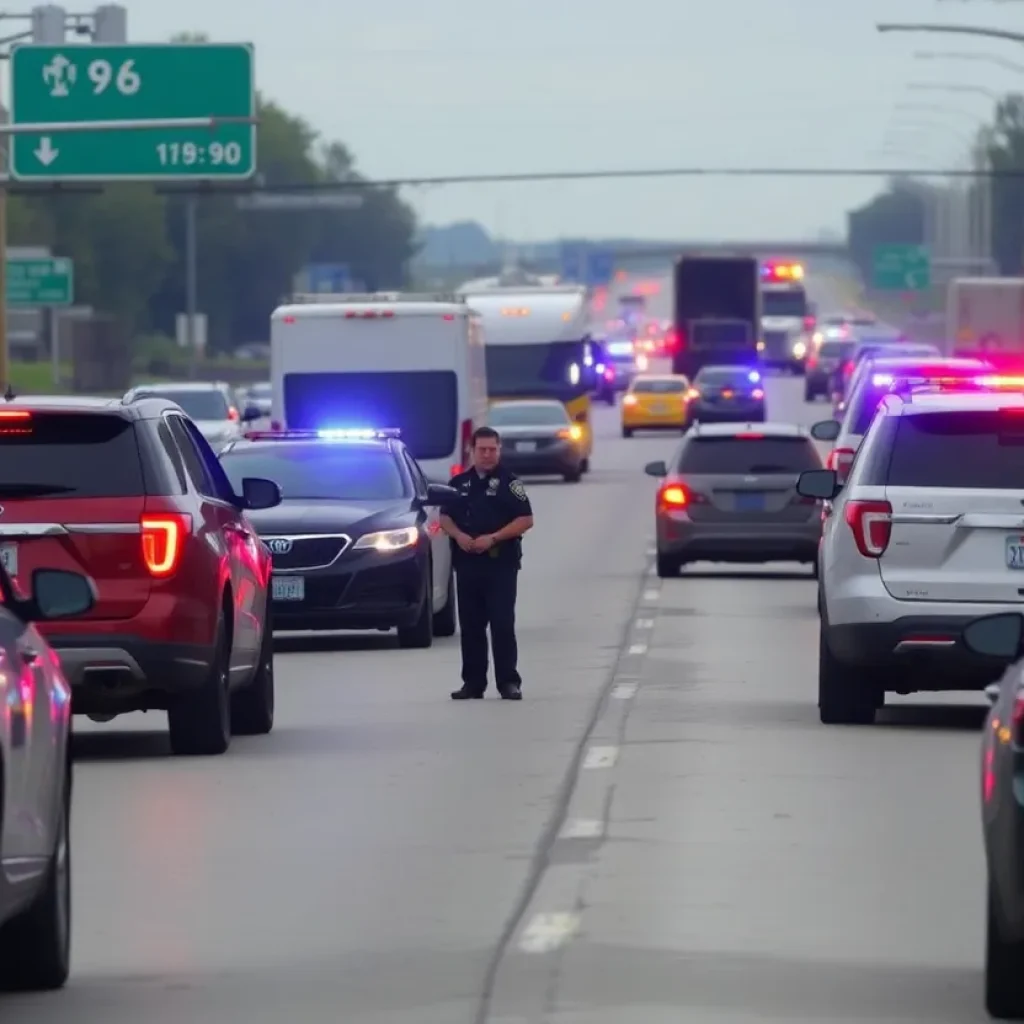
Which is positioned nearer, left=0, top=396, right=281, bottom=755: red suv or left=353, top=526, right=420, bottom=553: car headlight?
left=0, top=396, right=281, bottom=755: red suv

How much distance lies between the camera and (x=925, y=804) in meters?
13.7

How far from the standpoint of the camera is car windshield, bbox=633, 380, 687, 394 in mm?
73812

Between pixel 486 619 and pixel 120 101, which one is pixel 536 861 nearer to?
pixel 486 619

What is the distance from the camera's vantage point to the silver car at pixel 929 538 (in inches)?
637

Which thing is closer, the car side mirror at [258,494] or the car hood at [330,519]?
the car side mirror at [258,494]

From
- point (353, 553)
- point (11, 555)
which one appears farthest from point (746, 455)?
point (11, 555)

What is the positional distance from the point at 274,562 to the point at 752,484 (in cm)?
929

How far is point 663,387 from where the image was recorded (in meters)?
74.1

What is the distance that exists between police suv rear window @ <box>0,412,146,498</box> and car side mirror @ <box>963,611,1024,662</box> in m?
7.19

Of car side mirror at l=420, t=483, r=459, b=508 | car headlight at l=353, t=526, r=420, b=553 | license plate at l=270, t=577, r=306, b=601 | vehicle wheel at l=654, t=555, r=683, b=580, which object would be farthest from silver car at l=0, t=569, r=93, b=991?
vehicle wheel at l=654, t=555, r=683, b=580

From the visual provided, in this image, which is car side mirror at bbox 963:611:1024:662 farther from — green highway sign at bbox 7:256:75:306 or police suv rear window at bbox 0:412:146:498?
green highway sign at bbox 7:256:75:306

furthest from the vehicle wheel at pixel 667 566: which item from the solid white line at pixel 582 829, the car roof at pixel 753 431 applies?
the solid white line at pixel 582 829

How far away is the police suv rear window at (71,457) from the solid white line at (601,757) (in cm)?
246

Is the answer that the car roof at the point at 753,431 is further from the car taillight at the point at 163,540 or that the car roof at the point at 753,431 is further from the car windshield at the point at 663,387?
the car windshield at the point at 663,387
